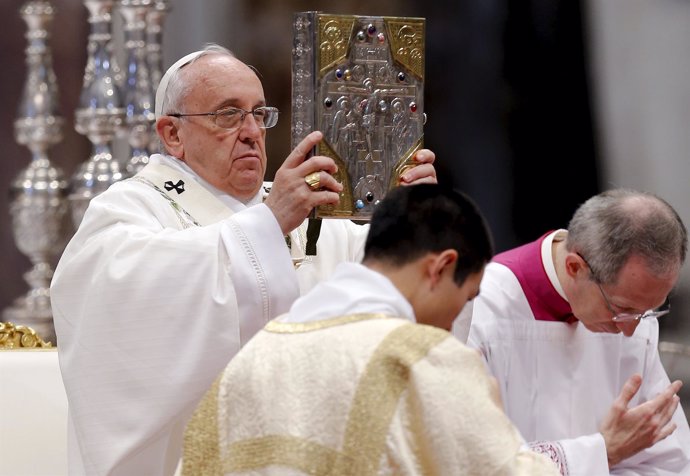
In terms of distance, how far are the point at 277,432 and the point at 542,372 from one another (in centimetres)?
198

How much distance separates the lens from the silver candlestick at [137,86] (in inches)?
280

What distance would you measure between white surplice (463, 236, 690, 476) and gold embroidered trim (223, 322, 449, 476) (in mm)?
1870

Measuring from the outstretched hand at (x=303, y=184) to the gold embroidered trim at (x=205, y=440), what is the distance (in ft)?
3.56

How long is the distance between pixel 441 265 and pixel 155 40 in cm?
478

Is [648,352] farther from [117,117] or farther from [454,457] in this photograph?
[117,117]

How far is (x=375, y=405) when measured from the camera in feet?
8.50

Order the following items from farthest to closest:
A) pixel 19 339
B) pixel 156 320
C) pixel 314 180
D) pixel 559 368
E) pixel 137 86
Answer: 1. pixel 137 86
2. pixel 19 339
3. pixel 559 368
4. pixel 156 320
5. pixel 314 180

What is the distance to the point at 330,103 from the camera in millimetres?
3805

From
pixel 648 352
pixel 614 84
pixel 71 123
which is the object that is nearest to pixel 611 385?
pixel 648 352

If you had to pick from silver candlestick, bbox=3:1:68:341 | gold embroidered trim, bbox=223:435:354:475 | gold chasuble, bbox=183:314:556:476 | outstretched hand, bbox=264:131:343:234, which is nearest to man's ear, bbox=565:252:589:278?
outstretched hand, bbox=264:131:343:234

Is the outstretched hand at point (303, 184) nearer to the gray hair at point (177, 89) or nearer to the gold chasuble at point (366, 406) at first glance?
the gray hair at point (177, 89)

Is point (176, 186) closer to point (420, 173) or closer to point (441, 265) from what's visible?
point (420, 173)

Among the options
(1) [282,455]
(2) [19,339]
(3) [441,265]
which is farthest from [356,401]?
(2) [19,339]

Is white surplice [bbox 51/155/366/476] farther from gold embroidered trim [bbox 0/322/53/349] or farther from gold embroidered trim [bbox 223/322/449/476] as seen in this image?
gold embroidered trim [bbox 223/322/449/476]
